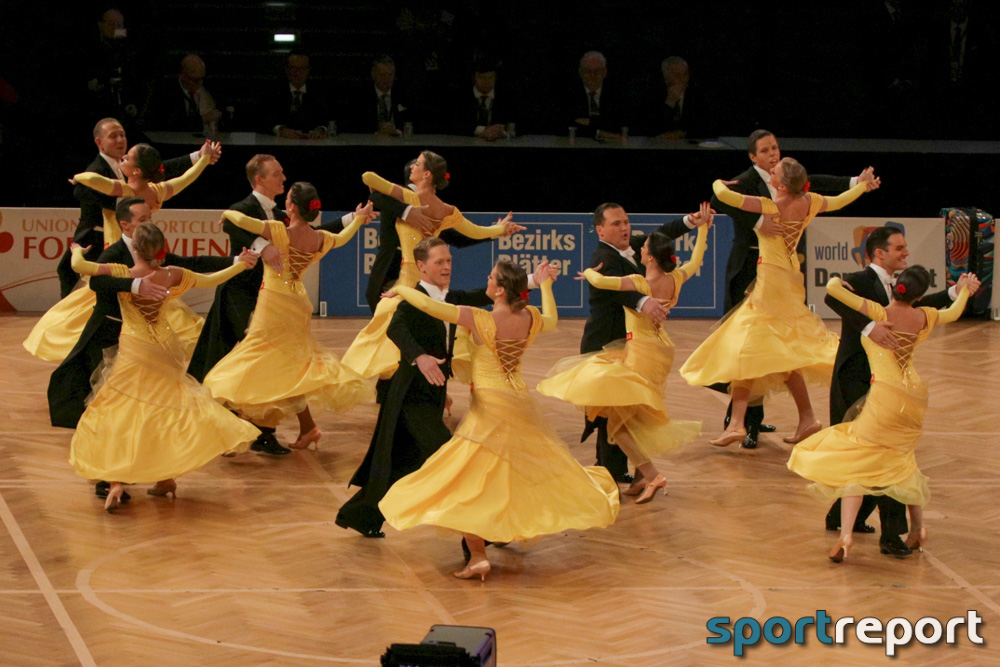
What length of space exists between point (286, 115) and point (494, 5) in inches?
100

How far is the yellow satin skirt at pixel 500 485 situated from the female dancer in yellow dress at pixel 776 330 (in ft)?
7.72

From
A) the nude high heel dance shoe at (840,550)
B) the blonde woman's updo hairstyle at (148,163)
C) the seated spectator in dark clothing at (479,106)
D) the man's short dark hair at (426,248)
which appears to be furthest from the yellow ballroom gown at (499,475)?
the seated spectator in dark clothing at (479,106)

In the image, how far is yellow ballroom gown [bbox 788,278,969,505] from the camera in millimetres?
6016

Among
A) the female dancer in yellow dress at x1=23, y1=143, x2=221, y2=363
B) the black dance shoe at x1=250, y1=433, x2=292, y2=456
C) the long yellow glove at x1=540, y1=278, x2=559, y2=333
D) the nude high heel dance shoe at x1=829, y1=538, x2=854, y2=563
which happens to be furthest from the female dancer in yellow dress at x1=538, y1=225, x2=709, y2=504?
the female dancer in yellow dress at x1=23, y1=143, x2=221, y2=363

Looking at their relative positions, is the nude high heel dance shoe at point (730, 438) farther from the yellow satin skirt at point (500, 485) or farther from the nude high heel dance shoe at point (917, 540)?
the yellow satin skirt at point (500, 485)

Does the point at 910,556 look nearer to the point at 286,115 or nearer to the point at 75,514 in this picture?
the point at 75,514

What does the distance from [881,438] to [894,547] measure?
0.56m

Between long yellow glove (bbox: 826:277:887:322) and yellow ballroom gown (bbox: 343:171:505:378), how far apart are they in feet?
8.39

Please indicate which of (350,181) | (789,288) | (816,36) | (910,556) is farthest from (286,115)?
(910,556)

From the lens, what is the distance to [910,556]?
620cm

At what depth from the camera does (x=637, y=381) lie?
6.84 m

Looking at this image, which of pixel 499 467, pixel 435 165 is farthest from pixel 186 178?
pixel 499 467

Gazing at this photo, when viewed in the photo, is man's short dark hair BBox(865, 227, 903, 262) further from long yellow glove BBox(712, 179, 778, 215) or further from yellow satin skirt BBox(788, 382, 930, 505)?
long yellow glove BBox(712, 179, 778, 215)

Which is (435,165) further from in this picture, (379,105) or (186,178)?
(379,105)
